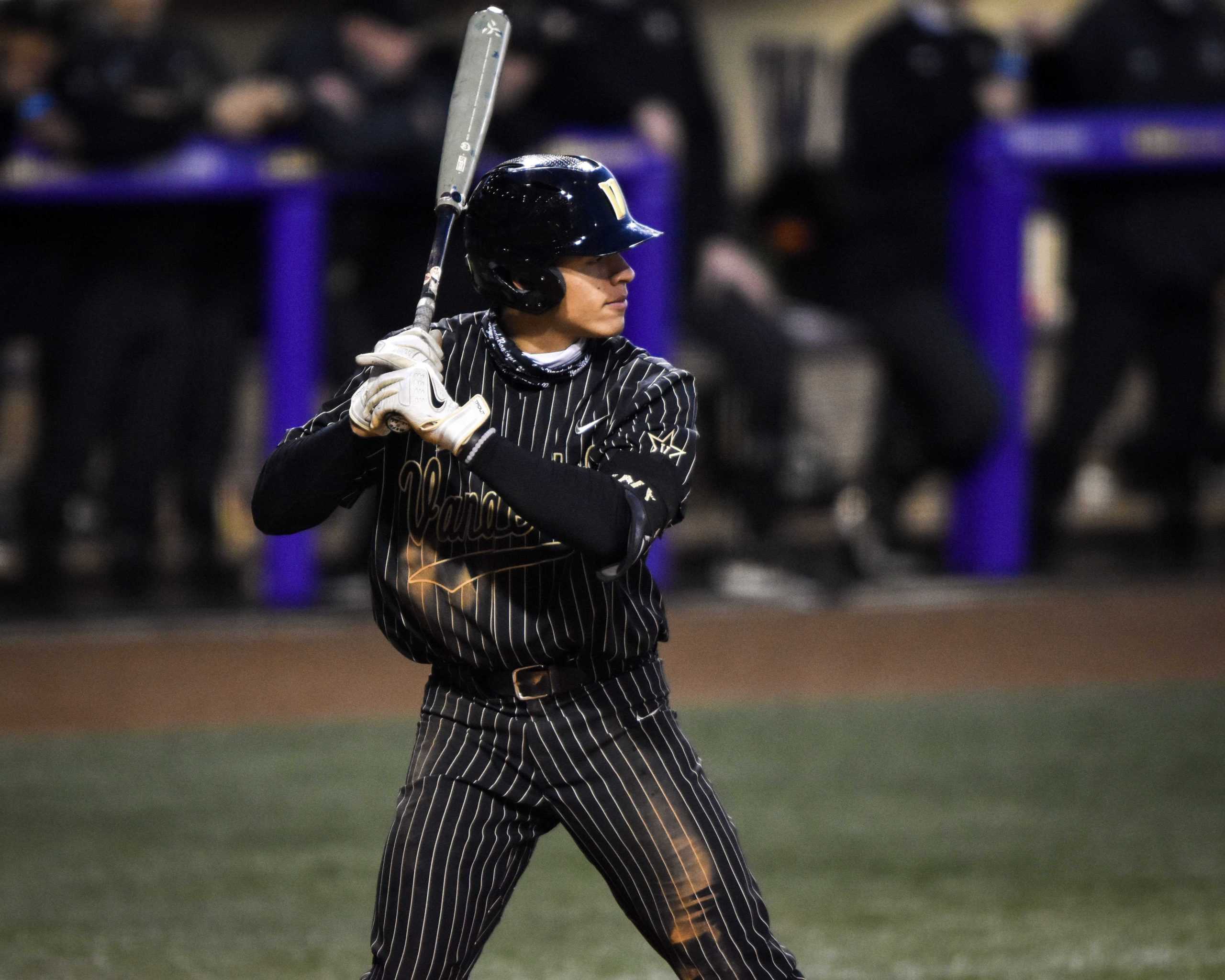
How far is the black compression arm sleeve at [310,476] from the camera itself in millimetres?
2588

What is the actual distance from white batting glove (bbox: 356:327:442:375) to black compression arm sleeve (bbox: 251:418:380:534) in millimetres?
116

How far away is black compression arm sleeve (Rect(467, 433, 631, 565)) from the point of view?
2428 mm

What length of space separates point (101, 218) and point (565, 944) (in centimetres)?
364

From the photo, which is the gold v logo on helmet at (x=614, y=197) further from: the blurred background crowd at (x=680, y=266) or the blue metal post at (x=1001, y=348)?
the blue metal post at (x=1001, y=348)

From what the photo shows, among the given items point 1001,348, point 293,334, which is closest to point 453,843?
point 293,334

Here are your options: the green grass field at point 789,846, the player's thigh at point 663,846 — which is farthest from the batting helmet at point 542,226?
the green grass field at point 789,846

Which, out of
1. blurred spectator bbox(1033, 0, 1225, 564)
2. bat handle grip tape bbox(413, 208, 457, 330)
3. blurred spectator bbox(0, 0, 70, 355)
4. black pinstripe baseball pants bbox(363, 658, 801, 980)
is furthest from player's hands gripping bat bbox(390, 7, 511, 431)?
blurred spectator bbox(1033, 0, 1225, 564)

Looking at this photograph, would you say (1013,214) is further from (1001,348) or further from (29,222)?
(29,222)

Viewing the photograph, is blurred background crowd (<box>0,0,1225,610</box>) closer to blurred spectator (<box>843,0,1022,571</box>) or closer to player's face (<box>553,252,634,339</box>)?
blurred spectator (<box>843,0,1022,571</box>)

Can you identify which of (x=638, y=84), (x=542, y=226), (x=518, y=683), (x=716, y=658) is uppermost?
(x=638, y=84)

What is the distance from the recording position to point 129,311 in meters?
6.56

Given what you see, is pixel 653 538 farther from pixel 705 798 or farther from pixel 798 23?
pixel 798 23

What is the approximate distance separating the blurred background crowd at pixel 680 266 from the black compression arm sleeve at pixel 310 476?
390cm

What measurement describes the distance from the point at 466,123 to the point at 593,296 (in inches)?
15.8
